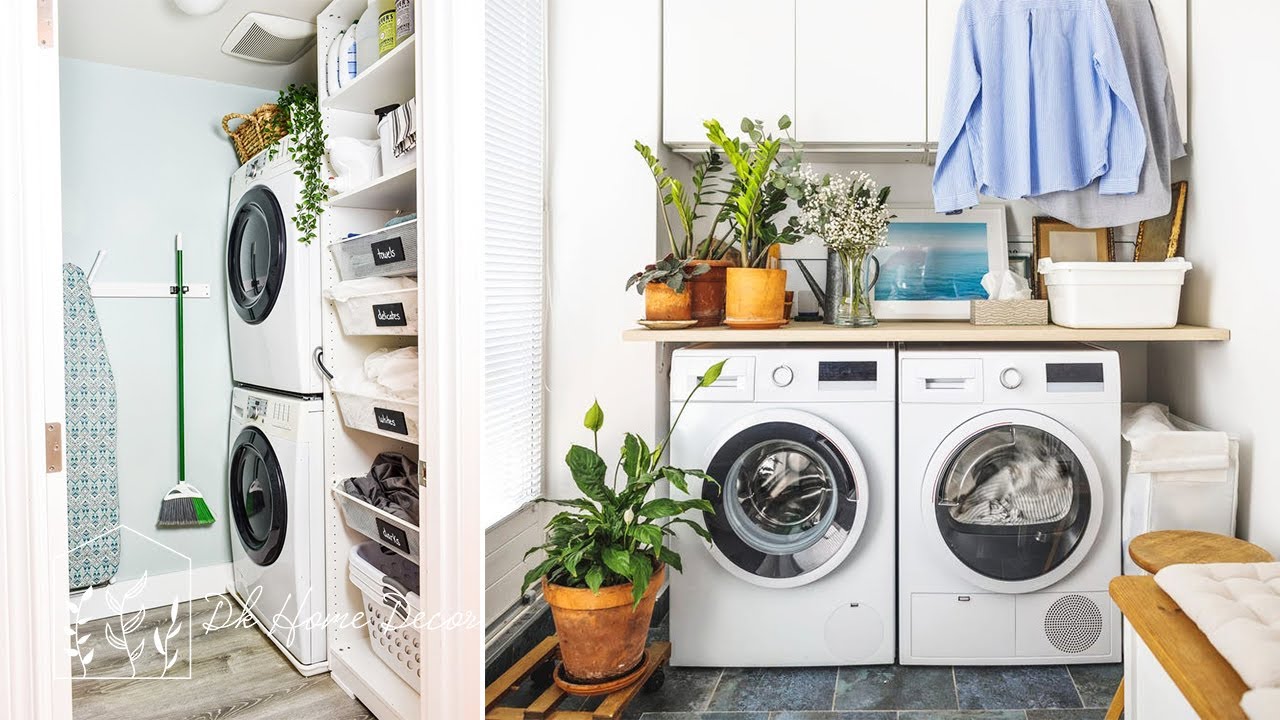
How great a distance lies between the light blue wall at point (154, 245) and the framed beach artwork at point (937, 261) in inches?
91.7

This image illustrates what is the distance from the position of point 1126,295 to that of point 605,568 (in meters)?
Answer: 1.64

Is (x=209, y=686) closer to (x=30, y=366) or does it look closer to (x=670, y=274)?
(x=30, y=366)

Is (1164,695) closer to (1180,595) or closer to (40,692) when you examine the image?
(1180,595)

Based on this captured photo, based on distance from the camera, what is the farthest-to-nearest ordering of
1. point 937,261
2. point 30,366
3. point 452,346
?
point 937,261
point 452,346
point 30,366

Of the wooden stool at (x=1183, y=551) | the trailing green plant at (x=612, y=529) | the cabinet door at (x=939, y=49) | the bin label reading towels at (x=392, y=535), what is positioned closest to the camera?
the wooden stool at (x=1183, y=551)

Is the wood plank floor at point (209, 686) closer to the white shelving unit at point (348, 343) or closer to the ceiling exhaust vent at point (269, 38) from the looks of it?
the white shelving unit at point (348, 343)

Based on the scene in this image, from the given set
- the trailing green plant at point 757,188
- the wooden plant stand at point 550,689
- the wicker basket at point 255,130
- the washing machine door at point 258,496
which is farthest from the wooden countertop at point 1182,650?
the wicker basket at point 255,130

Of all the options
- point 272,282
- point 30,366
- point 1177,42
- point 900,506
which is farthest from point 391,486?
point 1177,42

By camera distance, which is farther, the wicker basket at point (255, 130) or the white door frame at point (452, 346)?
the wicker basket at point (255, 130)

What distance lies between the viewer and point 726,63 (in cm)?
254

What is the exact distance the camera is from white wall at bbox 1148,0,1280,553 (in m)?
2.02

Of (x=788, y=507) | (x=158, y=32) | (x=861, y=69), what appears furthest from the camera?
(x=861, y=69)

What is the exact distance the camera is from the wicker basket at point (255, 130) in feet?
8.34

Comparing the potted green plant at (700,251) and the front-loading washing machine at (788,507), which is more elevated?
the potted green plant at (700,251)
